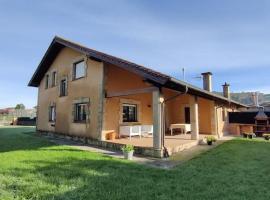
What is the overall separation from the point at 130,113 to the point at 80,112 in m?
3.15

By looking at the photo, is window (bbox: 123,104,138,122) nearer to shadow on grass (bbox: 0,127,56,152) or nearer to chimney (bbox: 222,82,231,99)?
shadow on grass (bbox: 0,127,56,152)

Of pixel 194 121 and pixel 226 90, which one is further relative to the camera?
pixel 226 90

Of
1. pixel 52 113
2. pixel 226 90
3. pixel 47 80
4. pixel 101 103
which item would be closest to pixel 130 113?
pixel 101 103

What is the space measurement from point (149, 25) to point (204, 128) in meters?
9.31

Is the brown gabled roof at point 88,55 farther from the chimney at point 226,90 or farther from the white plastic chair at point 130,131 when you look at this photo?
the chimney at point 226,90

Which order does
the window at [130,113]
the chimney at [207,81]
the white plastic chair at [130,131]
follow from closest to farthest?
the white plastic chair at [130,131] < the window at [130,113] < the chimney at [207,81]

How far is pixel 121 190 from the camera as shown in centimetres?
480

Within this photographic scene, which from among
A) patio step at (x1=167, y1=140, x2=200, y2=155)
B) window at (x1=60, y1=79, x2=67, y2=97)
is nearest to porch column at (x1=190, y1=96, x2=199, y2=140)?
patio step at (x1=167, y1=140, x2=200, y2=155)

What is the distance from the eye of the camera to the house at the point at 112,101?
9.26 m

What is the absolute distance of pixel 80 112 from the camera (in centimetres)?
1402

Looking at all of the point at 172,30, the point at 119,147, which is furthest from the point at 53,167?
the point at 172,30

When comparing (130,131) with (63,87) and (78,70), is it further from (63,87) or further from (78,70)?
(63,87)

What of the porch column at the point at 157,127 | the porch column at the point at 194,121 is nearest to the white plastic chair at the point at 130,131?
the porch column at the point at 194,121

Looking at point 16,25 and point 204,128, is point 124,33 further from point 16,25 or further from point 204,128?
point 204,128
